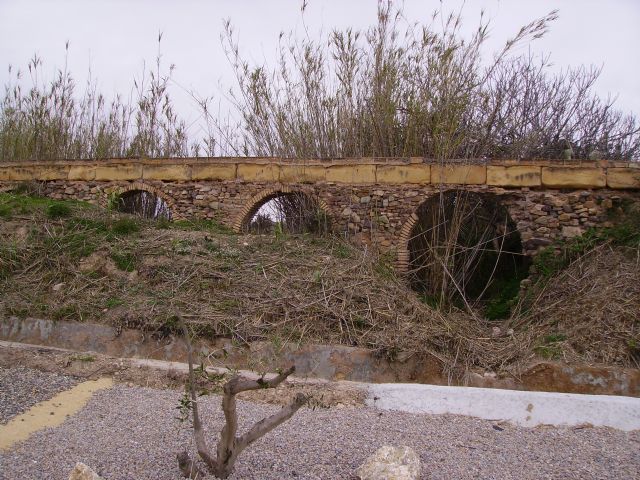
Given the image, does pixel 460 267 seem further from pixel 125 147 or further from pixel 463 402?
pixel 125 147

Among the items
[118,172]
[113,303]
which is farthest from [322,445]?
[118,172]

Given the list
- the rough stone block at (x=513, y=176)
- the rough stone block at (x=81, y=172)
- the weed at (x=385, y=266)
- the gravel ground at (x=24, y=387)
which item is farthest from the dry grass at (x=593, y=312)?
the rough stone block at (x=81, y=172)

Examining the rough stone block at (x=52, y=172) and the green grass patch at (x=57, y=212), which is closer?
the green grass patch at (x=57, y=212)

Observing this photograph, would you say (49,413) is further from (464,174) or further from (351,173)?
(464,174)

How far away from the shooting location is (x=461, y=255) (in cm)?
912

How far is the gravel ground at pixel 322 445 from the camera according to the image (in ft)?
11.0

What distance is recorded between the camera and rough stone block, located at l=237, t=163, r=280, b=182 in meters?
9.09

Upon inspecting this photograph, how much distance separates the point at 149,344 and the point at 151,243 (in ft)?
6.02

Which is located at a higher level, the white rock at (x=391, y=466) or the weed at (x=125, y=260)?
the weed at (x=125, y=260)

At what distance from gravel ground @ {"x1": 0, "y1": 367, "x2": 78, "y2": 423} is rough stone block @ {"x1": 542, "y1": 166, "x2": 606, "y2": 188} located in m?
6.26

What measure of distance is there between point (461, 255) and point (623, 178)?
92.9 inches

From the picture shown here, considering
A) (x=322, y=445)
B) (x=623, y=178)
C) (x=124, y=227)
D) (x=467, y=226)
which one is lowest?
(x=322, y=445)

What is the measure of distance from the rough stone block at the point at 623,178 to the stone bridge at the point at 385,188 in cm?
1

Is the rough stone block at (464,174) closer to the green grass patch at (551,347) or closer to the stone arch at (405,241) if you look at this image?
the stone arch at (405,241)
